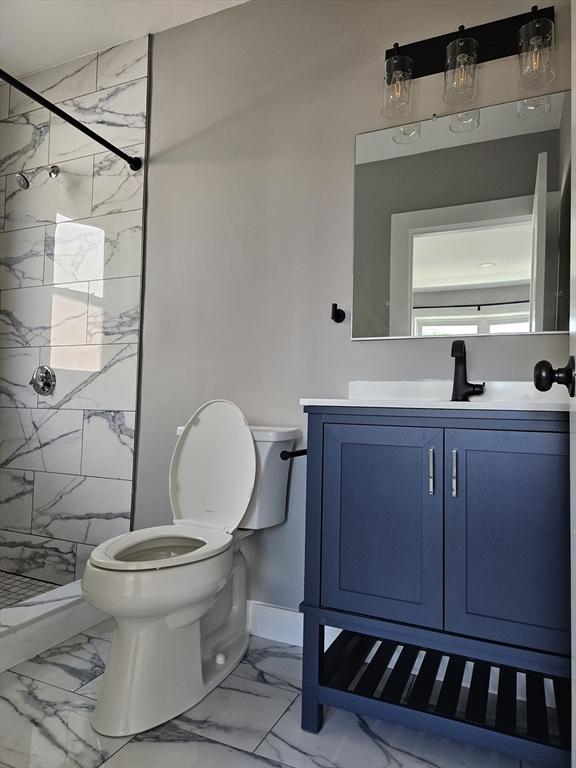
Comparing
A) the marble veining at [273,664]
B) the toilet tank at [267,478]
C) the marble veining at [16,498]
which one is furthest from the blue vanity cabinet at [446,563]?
the marble veining at [16,498]

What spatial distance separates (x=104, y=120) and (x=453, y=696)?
2.76 metres

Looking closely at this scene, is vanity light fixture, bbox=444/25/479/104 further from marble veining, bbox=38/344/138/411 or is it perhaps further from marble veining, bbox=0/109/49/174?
marble veining, bbox=0/109/49/174

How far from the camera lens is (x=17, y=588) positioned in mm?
2381

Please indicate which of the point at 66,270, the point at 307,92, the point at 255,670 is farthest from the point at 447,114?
the point at 255,670

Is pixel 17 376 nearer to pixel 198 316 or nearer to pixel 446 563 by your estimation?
pixel 198 316

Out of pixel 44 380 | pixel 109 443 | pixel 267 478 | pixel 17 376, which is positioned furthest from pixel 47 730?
pixel 17 376

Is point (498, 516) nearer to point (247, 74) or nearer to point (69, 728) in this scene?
point (69, 728)

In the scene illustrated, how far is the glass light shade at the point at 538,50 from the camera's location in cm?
167

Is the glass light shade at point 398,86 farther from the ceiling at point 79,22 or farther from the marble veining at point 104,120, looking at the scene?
the marble veining at point 104,120

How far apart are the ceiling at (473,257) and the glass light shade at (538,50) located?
0.47 meters

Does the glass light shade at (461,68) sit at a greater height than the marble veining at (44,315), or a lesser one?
greater

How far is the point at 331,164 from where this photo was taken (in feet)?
6.63

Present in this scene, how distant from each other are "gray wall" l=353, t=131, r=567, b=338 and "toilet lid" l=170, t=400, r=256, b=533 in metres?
0.57

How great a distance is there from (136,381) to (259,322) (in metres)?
0.67
